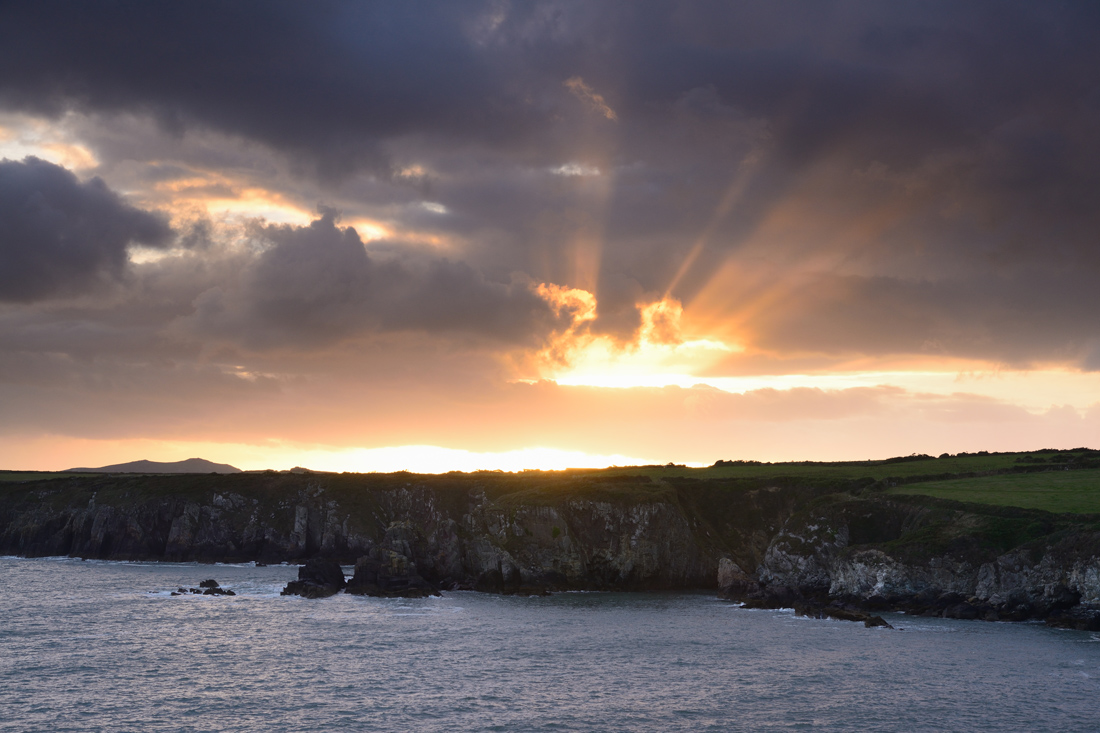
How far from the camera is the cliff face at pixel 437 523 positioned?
112562 mm

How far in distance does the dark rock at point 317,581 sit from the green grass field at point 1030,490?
251 feet

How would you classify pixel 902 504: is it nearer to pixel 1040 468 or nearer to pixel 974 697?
pixel 1040 468

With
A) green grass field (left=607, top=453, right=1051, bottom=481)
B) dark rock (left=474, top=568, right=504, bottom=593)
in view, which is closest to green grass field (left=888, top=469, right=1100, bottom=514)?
green grass field (left=607, top=453, right=1051, bottom=481)

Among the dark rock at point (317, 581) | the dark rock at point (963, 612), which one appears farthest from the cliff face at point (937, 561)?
the dark rock at point (317, 581)

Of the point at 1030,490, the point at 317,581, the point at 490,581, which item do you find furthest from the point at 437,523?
the point at 1030,490

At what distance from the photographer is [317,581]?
107 m

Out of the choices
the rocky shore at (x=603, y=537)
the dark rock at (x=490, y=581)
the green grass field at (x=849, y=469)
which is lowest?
the dark rock at (x=490, y=581)

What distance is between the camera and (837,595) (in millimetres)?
93250

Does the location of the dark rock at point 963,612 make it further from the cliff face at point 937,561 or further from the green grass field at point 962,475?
the green grass field at point 962,475

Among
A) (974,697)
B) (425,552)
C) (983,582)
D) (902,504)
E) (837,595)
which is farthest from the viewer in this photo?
(425,552)

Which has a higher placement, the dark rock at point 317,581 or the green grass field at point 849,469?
the green grass field at point 849,469

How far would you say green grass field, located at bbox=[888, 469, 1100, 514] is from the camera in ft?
301

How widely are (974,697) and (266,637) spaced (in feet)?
187

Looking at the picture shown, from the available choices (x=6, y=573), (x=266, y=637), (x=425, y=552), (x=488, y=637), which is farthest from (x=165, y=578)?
(x=488, y=637)
